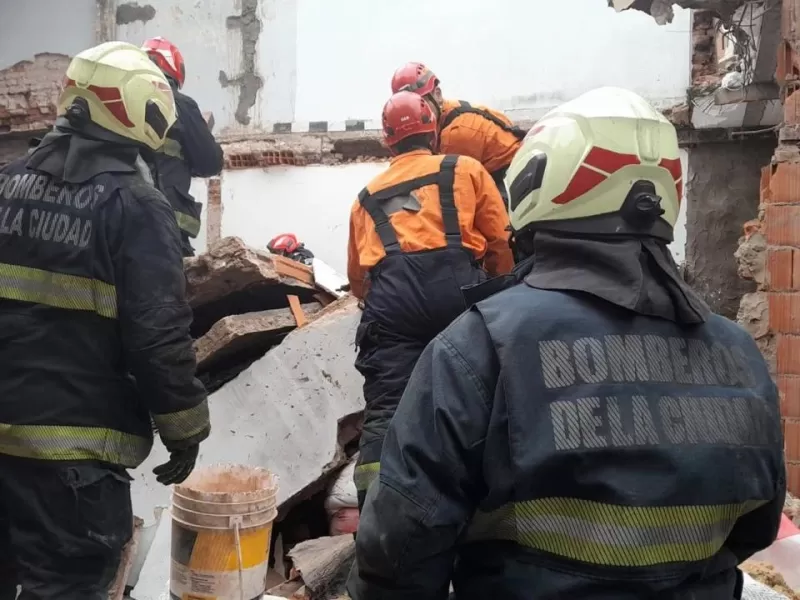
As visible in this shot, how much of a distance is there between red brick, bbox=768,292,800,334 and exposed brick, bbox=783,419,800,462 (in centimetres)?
40

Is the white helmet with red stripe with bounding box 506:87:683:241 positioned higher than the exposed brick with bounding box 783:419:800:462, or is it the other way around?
the white helmet with red stripe with bounding box 506:87:683:241

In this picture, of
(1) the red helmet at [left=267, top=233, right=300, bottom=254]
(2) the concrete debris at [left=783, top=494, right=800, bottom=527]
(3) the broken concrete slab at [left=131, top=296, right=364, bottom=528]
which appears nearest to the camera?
(2) the concrete debris at [left=783, top=494, right=800, bottom=527]

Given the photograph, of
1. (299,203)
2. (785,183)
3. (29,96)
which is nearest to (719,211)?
(785,183)

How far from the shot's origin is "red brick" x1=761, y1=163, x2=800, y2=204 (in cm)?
334

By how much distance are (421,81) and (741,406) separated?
9.63ft

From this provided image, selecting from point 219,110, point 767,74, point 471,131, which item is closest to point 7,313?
point 471,131

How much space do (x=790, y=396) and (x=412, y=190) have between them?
186 centimetres

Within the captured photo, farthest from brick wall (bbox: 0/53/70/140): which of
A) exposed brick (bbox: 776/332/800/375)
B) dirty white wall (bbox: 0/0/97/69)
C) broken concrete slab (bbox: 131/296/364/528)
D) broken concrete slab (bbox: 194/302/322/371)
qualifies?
exposed brick (bbox: 776/332/800/375)

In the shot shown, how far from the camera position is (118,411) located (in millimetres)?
2393

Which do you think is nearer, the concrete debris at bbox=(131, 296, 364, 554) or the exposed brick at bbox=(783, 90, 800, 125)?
the exposed brick at bbox=(783, 90, 800, 125)

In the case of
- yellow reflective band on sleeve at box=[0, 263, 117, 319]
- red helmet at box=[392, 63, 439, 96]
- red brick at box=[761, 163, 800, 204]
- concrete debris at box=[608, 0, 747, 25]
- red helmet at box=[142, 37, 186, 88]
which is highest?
concrete debris at box=[608, 0, 747, 25]

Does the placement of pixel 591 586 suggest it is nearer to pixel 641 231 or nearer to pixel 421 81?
pixel 641 231

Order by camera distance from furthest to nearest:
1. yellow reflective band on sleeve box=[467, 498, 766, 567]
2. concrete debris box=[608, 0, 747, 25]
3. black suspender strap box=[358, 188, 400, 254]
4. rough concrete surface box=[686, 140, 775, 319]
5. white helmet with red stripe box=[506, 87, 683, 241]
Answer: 1. rough concrete surface box=[686, 140, 775, 319]
2. concrete debris box=[608, 0, 747, 25]
3. black suspender strap box=[358, 188, 400, 254]
4. white helmet with red stripe box=[506, 87, 683, 241]
5. yellow reflective band on sleeve box=[467, 498, 766, 567]

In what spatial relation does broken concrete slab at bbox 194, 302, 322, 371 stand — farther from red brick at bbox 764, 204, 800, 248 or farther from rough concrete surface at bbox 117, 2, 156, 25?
rough concrete surface at bbox 117, 2, 156, 25
